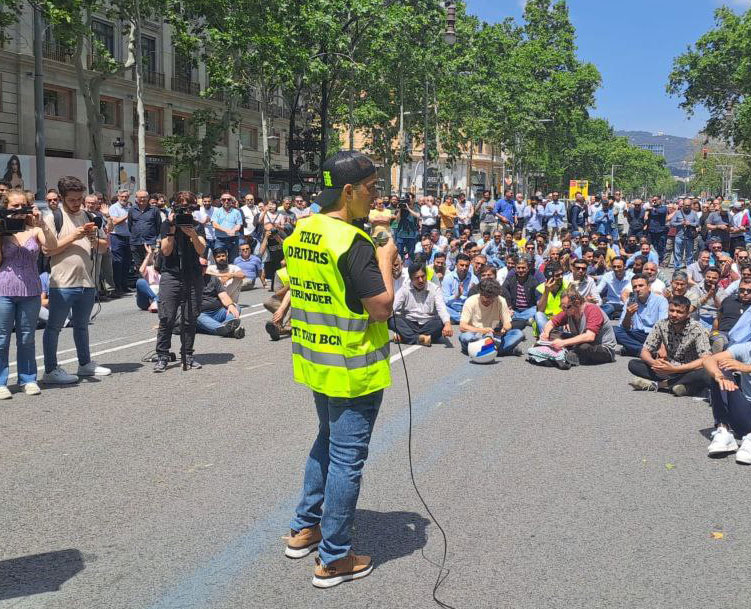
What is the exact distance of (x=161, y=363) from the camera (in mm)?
9234

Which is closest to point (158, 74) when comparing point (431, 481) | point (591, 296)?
point (591, 296)

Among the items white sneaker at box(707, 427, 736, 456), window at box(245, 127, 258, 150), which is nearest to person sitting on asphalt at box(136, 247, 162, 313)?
white sneaker at box(707, 427, 736, 456)

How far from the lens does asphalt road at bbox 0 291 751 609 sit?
3984 mm

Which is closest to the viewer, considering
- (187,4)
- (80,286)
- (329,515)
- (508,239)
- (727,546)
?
(329,515)

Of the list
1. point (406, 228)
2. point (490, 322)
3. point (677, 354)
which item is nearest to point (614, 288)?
point (490, 322)

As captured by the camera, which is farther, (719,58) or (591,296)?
(719,58)

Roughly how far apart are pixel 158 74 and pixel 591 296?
35723 mm

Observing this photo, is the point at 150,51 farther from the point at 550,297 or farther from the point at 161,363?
the point at 161,363

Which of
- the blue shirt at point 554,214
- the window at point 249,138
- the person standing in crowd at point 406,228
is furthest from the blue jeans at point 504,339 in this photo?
the window at point 249,138

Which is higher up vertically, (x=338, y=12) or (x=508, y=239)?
(x=338, y=12)

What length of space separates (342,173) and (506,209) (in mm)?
22502

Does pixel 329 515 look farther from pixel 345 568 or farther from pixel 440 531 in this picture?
pixel 440 531

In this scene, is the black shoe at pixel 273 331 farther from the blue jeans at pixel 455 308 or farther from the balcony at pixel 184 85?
the balcony at pixel 184 85

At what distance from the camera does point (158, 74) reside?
43.9 m
